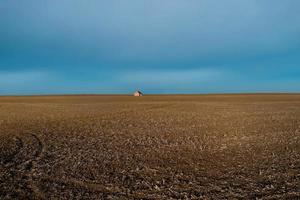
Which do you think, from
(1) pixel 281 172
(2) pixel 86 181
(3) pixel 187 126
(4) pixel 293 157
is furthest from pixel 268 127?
(2) pixel 86 181

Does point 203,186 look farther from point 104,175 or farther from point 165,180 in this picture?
point 104,175

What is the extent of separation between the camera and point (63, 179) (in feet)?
38.3

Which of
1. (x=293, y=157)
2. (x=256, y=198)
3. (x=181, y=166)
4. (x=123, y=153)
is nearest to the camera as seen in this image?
(x=256, y=198)

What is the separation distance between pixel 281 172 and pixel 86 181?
275 inches

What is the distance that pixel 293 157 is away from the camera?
48.6ft

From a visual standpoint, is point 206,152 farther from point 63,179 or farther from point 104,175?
point 63,179

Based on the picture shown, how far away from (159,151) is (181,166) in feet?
10.3

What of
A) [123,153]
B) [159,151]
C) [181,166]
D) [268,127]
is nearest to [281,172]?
[181,166]

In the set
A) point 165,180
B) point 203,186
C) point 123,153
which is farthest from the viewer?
point 123,153

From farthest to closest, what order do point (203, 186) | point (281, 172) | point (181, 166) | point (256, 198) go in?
point (181, 166) < point (281, 172) < point (203, 186) < point (256, 198)

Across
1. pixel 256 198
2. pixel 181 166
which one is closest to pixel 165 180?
pixel 181 166

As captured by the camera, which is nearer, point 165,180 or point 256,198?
point 256,198

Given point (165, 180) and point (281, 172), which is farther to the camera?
point (281, 172)

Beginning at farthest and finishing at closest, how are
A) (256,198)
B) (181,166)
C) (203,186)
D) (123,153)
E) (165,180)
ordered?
(123,153) < (181,166) < (165,180) < (203,186) < (256,198)
